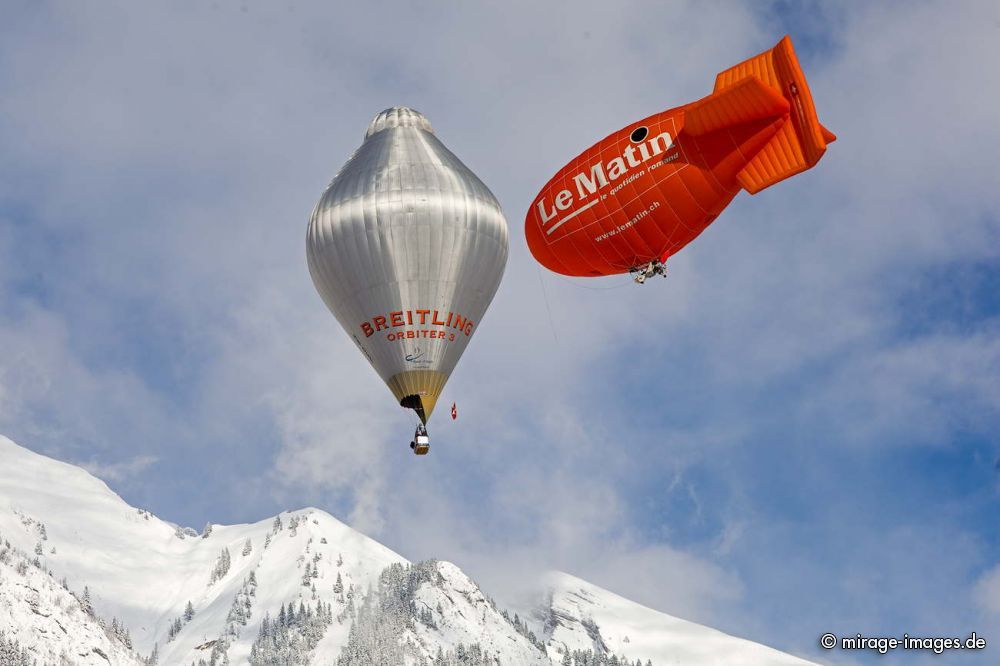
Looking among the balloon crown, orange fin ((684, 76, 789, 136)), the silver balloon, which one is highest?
the balloon crown

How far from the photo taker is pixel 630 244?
224ft

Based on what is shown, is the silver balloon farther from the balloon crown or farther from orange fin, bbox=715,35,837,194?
orange fin, bbox=715,35,837,194

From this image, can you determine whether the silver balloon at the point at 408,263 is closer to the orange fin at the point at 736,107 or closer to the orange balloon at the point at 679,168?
the orange balloon at the point at 679,168

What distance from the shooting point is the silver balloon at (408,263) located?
69438mm

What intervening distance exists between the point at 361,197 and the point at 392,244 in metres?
3.51

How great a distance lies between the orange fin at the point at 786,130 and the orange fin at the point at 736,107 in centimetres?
40

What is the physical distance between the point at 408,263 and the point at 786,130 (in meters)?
21.1

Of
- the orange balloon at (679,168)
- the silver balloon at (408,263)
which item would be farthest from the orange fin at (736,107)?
the silver balloon at (408,263)

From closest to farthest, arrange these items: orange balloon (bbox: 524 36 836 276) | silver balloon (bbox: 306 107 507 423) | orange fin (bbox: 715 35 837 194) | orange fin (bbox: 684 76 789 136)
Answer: orange fin (bbox: 715 35 837 194)
orange fin (bbox: 684 76 789 136)
orange balloon (bbox: 524 36 836 276)
silver balloon (bbox: 306 107 507 423)

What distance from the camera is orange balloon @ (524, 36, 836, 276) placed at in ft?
206

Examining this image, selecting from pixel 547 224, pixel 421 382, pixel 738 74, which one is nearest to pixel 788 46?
pixel 738 74

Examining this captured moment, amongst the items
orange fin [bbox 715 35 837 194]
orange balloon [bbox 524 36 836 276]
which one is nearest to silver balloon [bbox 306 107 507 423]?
orange balloon [bbox 524 36 836 276]

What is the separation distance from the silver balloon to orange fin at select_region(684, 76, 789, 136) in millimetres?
14280

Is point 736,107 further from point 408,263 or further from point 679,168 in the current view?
point 408,263
